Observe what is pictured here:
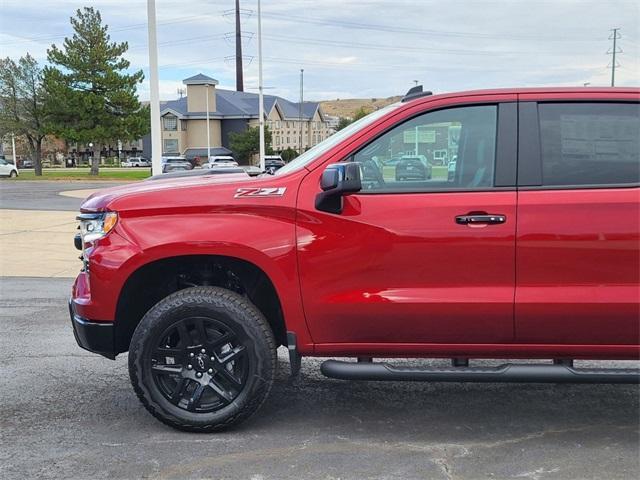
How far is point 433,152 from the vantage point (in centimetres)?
396

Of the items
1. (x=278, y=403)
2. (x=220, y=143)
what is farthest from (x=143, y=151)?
(x=278, y=403)

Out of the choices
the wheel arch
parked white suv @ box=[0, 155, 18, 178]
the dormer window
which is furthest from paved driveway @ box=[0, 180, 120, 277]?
the dormer window

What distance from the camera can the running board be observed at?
3.77 meters

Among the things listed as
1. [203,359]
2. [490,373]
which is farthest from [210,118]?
[490,373]

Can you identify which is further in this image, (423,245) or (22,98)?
(22,98)

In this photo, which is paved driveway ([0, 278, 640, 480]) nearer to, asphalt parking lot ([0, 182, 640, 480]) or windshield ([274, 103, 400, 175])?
asphalt parking lot ([0, 182, 640, 480])

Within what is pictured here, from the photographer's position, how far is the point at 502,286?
3777 millimetres

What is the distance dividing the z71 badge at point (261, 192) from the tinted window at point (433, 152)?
495mm

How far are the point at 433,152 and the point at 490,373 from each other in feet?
4.31

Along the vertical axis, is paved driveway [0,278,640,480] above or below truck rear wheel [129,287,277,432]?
below

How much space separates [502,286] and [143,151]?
110621mm

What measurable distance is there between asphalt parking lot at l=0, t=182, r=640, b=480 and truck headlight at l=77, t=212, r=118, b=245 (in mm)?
1199

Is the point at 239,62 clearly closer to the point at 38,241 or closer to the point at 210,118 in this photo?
the point at 210,118

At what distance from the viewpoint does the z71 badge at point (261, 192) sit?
390cm
